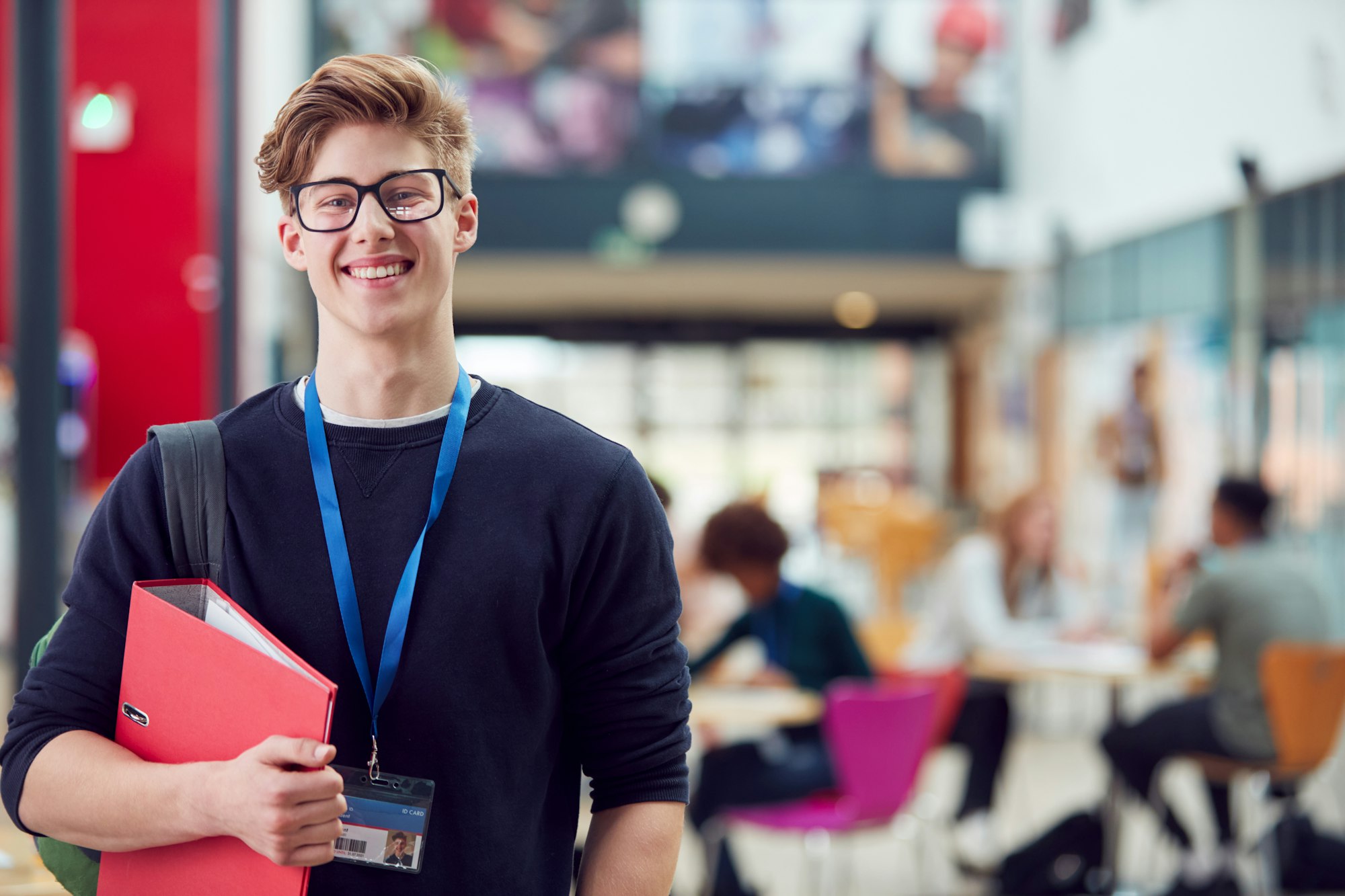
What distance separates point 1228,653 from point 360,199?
410 centimetres

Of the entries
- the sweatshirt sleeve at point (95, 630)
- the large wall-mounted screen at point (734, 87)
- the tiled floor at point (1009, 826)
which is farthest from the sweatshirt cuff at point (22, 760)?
the large wall-mounted screen at point (734, 87)

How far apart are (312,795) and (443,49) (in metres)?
12.1

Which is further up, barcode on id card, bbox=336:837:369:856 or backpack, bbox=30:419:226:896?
backpack, bbox=30:419:226:896

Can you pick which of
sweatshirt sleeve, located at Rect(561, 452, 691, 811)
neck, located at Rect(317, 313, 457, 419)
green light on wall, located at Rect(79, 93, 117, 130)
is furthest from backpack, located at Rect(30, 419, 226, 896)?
green light on wall, located at Rect(79, 93, 117, 130)

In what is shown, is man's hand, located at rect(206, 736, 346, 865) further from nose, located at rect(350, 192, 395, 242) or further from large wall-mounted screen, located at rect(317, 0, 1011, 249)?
large wall-mounted screen, located at rect(317, 0, 1011, 249)

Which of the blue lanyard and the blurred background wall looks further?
the blurred background wall

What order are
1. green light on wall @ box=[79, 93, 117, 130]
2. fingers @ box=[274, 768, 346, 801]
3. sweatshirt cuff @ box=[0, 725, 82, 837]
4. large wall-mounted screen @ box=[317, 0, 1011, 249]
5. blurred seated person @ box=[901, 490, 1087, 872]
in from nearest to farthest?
fingers @ box=[274, 768, 346, 801], sweatshirt cuff @ box=[0, 725, 82, 837], blurred seated person @ box=[901, 490, 1087, 872], green light on wall @ box=[79, 93, 117, 130], large wall-mounted screen @ box=[317, 0, 1011, 249]

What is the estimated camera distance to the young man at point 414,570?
128cm

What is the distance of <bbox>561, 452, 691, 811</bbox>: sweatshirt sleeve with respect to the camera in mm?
1341

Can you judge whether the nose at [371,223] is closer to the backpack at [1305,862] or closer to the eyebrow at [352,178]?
the eyebrow at [352,178]

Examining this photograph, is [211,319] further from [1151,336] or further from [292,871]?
[1151,336]

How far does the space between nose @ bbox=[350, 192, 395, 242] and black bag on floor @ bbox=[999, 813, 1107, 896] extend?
3.92 metres

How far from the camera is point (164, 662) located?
122cm

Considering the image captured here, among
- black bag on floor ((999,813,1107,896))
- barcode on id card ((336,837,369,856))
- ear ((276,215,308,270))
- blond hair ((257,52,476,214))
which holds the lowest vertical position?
black bag on floor ((999,813,1107,896))
